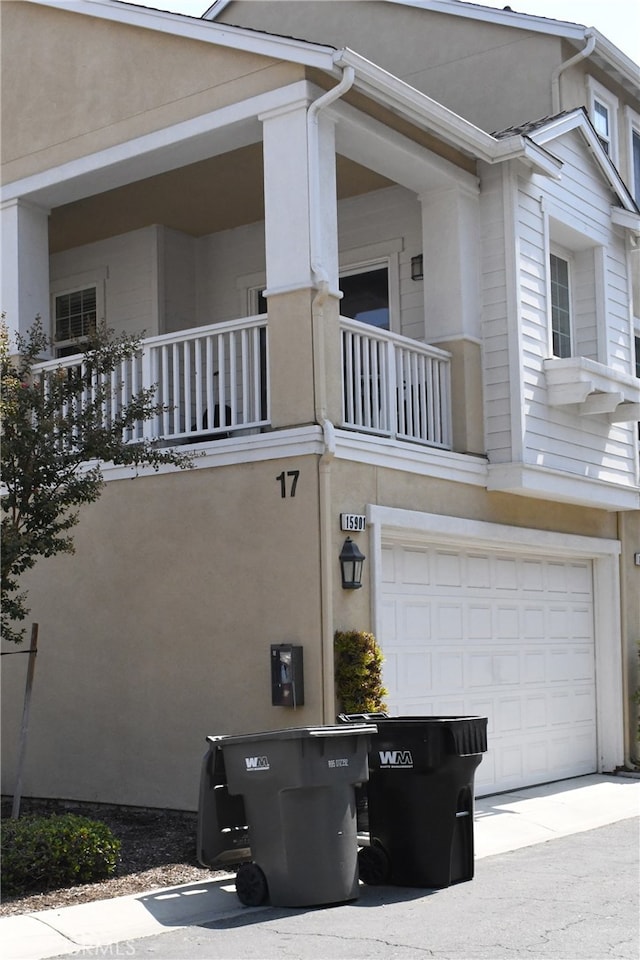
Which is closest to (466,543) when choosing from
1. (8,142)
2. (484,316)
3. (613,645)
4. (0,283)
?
(484,316)

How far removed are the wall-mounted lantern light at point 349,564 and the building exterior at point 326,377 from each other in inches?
3.8

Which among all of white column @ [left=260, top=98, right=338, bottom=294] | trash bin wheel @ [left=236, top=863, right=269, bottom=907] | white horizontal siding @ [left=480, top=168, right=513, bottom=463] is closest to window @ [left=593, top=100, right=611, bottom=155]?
white horizontal siding @ [left=480, top=168, right=513, bottom=463]

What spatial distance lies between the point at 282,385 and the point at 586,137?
5592 mm

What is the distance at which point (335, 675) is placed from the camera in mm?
9211

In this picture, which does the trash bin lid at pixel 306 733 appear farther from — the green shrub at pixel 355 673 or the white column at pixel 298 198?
the white column at pixel 298 198

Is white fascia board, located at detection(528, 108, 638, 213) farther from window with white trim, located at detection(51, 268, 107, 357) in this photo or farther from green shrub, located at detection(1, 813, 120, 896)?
green shrub, located at detection(1, 813, 120, 896)

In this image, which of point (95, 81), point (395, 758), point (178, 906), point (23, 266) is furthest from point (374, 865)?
point (95, 81)

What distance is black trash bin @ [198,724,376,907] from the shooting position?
7004mm

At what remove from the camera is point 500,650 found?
39.0 ft

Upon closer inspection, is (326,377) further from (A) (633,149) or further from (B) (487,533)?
(A) (633,149)

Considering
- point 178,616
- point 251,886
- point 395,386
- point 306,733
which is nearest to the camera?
point 306,733

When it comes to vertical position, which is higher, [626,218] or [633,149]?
[633,149]

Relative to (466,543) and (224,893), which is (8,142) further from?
(224,893)

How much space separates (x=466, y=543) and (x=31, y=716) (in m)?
4.47
